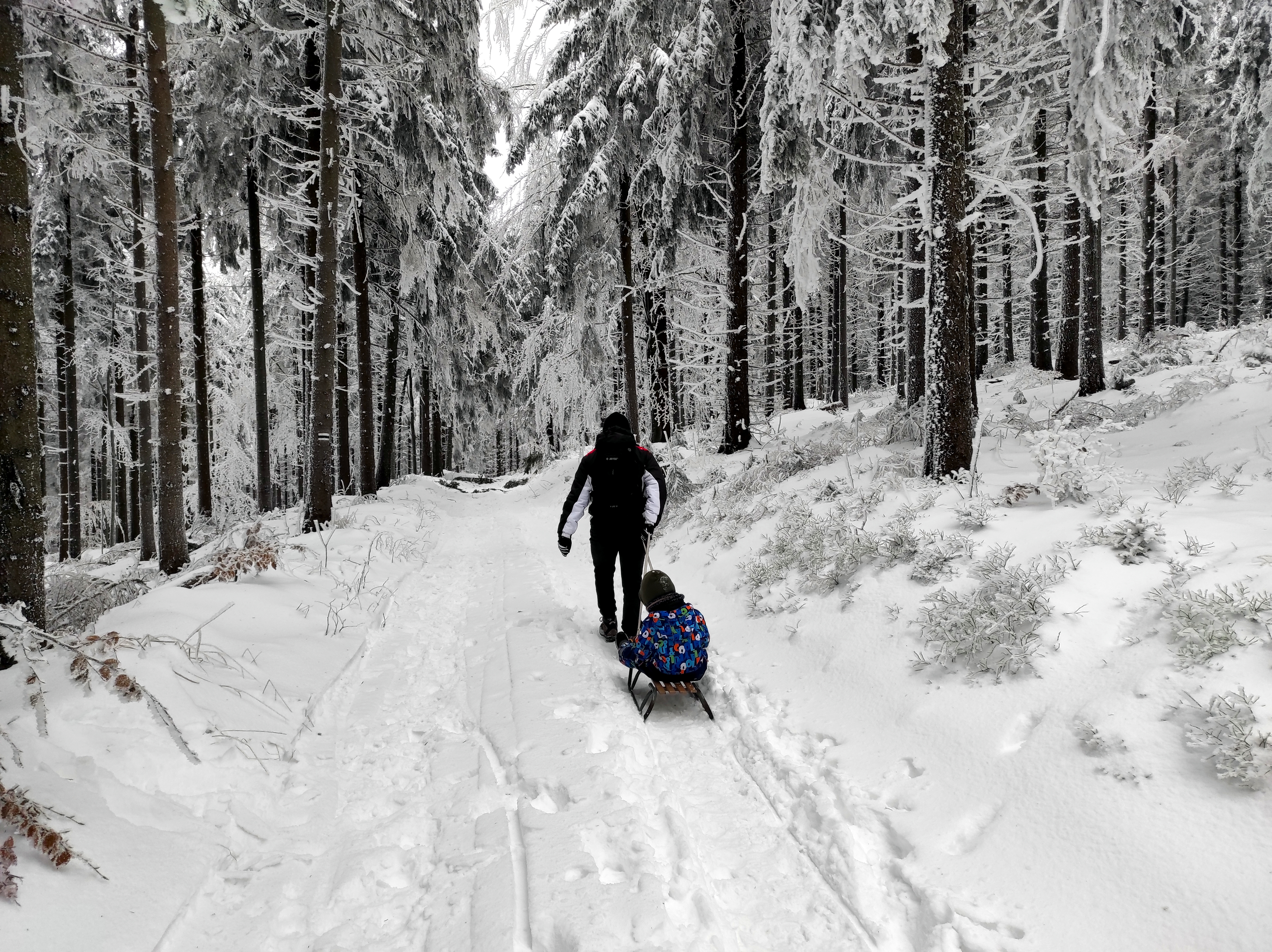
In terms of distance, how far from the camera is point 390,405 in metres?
18.5

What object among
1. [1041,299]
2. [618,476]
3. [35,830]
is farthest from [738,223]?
[35,830]

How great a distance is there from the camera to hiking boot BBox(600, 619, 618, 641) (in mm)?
5891

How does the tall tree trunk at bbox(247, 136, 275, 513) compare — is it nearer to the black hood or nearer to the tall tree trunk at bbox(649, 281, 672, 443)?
the tall tree trunk at bbox(649, 281, 672, 443)

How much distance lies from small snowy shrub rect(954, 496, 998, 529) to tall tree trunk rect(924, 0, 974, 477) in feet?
4.49

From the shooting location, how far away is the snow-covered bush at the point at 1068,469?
5160 mm

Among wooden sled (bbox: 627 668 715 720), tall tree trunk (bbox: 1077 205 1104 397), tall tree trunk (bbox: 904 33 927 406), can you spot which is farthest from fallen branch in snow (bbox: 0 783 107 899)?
tall tree trunk (bbox: 1077 205 1104 397)

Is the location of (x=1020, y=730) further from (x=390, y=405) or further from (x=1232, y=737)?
(x=390, y=405)

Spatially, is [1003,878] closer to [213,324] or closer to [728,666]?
[728,666]

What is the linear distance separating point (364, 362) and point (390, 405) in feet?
13.1

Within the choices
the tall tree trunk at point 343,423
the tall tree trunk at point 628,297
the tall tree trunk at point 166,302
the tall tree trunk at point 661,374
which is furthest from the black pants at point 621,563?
the tall tree trunk at point 343,423

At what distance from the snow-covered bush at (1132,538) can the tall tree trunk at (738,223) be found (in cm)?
876

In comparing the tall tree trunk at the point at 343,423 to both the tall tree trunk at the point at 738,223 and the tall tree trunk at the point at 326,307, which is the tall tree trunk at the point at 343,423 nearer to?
the tall tree trunk at the point at 326,307

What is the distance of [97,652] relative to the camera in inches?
140

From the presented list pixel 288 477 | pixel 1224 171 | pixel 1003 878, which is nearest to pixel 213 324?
pixel 288 477
